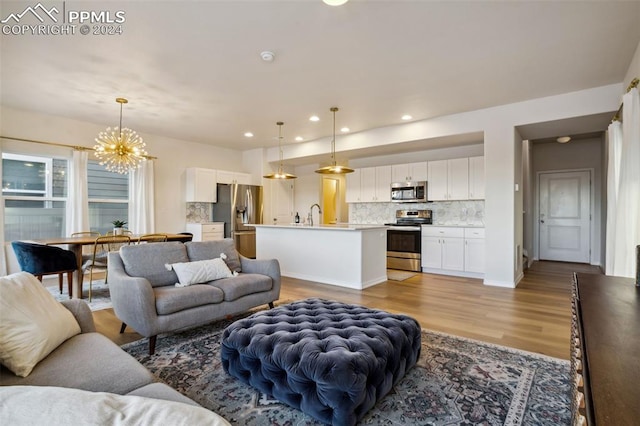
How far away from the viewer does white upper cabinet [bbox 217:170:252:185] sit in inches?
293

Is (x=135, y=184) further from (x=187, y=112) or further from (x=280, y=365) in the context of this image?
(x=280, y=365)

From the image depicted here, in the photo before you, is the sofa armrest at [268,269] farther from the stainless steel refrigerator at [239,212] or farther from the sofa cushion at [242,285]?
the stainless steel refrigerator at [239,212]

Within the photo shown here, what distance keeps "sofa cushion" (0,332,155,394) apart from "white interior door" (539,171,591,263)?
871cm

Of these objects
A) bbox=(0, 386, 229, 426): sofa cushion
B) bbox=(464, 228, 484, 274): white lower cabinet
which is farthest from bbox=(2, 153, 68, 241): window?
bbox=(464, 228, 484, 274): white lower cabinet

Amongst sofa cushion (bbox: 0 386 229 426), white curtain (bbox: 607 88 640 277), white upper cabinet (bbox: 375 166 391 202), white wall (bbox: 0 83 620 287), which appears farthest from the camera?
white upper cabinet (bbox: 375 166 391 202)

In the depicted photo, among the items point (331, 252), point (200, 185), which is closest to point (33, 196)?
point (200, 185)

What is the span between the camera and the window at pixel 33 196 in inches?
197

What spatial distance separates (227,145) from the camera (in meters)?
7.71

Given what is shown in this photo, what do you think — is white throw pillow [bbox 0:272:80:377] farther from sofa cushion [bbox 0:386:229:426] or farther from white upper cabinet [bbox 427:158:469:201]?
white upper cabinet [bbox 427:158:469:201]

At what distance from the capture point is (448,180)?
241 inches

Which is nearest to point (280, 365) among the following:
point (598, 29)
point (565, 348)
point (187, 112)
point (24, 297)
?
point (24, 297)

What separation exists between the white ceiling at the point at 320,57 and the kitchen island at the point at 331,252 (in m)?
1.91

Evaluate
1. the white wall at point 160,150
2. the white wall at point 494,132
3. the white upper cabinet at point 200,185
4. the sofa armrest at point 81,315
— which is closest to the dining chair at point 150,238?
the white wall at point 160,150

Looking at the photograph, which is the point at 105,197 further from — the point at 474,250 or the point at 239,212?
the point at 474,250
